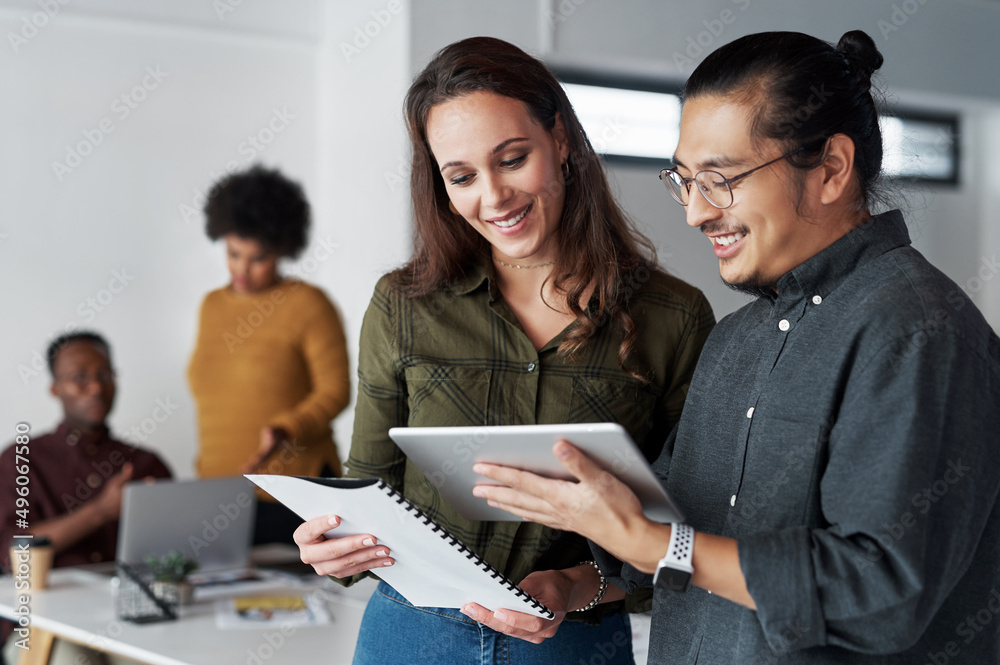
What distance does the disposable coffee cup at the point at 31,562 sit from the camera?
2873 mm

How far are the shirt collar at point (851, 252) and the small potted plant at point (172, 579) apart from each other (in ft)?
6.99

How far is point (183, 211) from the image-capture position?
4414 millimetres

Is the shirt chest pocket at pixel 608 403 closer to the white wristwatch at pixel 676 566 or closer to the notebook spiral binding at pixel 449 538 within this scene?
the notebook spiral binding at pixel 449 538

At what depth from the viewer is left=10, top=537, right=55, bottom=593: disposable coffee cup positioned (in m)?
2.87

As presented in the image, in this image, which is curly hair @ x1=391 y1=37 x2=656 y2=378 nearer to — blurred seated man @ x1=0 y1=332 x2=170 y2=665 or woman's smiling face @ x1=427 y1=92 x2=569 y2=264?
woman's smiling face @ x1=427 y1=92 x2=569 y2=264

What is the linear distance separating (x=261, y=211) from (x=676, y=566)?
386cm

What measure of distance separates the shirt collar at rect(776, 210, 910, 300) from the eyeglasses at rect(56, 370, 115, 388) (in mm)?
3671

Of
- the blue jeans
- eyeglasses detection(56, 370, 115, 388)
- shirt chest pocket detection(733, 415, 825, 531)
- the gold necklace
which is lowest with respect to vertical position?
the blue jeans

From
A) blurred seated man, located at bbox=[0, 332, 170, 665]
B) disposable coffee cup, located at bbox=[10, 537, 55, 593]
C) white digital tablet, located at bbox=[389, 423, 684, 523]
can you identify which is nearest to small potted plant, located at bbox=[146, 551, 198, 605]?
disposable coffee cup, located at bbox=[10, 537, 55, 593]

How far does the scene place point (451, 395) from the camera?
1.47 meters

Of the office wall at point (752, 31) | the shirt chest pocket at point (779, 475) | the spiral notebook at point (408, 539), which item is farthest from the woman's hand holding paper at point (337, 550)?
the office wall at point (752, 31)

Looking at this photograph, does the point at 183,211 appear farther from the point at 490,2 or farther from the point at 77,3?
the point at 490,2

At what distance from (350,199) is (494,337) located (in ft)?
10.5

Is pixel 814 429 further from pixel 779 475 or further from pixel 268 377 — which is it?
pixel 268 377
